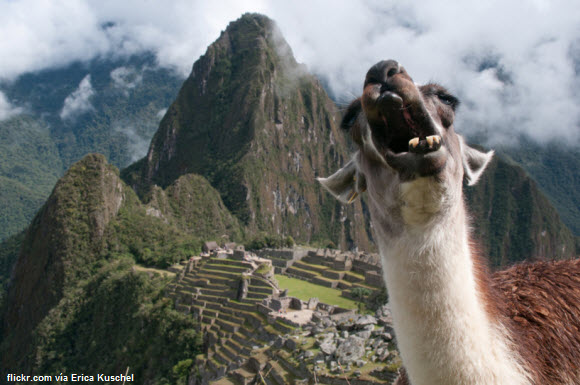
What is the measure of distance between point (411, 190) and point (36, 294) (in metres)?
48.4

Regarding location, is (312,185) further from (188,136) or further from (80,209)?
(80,209)

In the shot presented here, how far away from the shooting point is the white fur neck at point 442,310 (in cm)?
118

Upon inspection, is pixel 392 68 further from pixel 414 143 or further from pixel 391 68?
pixel 414 143

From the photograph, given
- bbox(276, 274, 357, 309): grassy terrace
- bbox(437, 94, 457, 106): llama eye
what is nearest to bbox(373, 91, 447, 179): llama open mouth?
bbox(437, 94, 457, 106): llama eye

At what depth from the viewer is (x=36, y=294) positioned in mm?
40469

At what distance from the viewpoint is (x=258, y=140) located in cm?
8325

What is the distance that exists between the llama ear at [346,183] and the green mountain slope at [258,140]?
71.1 m

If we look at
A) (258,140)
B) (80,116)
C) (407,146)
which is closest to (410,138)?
(407,146)

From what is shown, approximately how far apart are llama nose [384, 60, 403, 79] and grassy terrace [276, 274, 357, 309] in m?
16.7

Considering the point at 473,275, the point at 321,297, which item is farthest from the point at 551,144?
the point at 473,275

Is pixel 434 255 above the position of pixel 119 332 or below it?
above

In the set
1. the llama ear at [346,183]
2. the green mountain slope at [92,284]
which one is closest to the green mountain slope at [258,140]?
the green mountain slope at [92,284]

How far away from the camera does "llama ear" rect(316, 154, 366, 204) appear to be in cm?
156

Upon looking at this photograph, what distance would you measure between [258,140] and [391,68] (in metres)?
83.0
